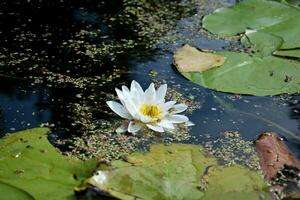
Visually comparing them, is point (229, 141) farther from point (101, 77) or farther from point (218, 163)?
point (101, 77)

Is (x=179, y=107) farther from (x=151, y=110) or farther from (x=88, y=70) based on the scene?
(x=88, y=70)

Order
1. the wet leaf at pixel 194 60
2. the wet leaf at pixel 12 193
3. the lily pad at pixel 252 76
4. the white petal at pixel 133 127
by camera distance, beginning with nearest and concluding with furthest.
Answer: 1. the wet leaf at pixel 12 193
2. the white petal at pixel 133 127
3. the lily pad at pixel 252 76
4. the wet leaf at pixel 194 60

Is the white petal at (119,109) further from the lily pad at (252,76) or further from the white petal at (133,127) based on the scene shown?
the lily pad at (252,76)

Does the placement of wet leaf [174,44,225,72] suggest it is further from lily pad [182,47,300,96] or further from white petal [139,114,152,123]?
white petal [139,114,152,123]

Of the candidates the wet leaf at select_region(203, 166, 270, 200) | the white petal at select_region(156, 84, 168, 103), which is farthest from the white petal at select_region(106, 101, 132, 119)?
the wet leaf at select_region(203, 166, 270, 200)

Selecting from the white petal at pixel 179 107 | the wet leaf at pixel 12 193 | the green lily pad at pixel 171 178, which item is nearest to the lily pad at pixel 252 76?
the white petal at pixel 179 107

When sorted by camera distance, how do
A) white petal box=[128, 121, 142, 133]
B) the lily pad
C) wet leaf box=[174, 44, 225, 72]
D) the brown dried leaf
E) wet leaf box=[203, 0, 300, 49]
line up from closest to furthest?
the brown dried leaf, white petal box=[128, 121, 142, 133], the lily pad, wet leaf box=[174, 44, 225, 72], wet leaf box=[203, 0, 300, 49]

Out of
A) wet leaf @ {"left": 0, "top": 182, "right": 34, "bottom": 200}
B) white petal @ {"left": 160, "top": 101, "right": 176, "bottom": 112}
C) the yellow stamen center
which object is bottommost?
the yellow stamen center
